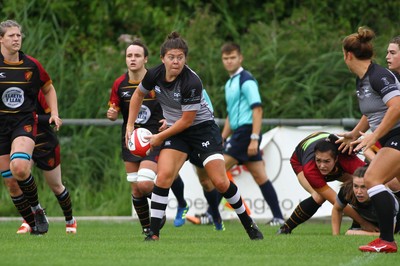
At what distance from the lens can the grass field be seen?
8641 mm

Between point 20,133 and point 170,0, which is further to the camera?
point 170,0

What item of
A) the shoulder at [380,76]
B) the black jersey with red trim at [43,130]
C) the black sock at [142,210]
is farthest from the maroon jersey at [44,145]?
the shoulder at [380,76]

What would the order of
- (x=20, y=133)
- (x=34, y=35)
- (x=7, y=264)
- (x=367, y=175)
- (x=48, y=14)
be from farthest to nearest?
(x=48, y=14), (x=34, y=35), (x=20, y=133), (x=367, y=175), (x=7, y=264)

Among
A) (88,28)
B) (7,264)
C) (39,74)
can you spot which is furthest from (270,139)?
(7,264)

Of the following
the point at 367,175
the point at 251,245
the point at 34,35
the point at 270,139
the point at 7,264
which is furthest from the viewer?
the point at 34,35

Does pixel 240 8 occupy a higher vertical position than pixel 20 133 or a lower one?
lower

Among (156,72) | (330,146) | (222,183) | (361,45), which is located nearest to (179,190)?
(330,146)

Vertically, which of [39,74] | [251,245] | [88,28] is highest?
[39,74]

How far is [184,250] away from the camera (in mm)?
9555

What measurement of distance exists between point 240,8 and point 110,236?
31.3ft

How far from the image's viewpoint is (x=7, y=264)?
8336 millimetres

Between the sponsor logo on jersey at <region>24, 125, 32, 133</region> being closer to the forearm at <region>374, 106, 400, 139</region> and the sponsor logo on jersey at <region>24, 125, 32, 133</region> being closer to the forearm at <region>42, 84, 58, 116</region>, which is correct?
the forearm at <region>42, 84, 58, 116</region>

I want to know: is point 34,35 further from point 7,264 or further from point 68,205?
point 7,264

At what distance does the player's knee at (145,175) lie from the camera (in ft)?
38.2
